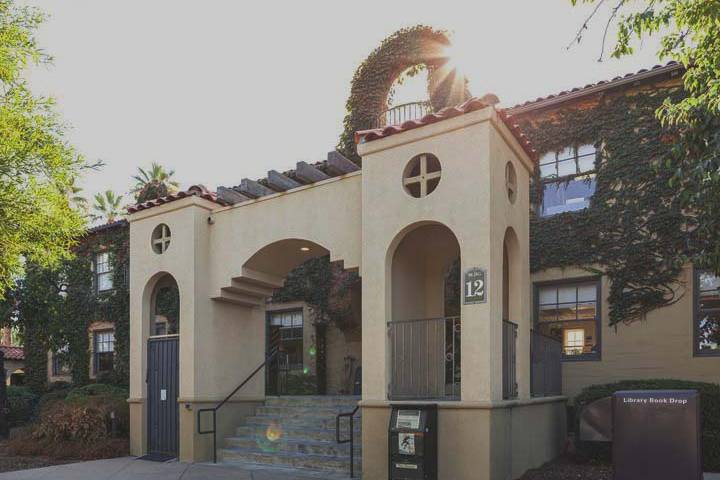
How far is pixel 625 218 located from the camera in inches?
498

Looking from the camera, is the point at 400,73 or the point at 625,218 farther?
the point at 400,73

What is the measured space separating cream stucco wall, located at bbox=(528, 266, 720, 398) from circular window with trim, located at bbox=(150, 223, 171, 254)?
8.10 m

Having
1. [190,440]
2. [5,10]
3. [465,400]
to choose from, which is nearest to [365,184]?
[465,400]

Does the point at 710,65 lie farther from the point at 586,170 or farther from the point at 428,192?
the point at 586,170

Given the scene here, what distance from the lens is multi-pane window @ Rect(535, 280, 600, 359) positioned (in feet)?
42.8

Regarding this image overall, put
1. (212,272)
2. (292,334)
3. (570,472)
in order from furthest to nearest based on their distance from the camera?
1. (292,334)
2. (212,272)
3. (570,472)

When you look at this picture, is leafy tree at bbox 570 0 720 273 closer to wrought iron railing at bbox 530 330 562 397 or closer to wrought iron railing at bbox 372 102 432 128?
wrought iron railing at bbox 530 330 562 397

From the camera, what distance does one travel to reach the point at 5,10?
12648mm

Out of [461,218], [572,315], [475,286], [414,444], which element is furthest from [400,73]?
[414,444]

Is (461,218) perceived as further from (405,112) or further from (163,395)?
(163,395)

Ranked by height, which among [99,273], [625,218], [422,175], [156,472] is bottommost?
[156,472]

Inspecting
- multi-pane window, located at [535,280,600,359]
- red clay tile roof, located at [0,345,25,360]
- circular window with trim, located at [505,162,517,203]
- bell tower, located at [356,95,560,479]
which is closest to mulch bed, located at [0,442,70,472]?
bell tower, located at [356,95,560,479]

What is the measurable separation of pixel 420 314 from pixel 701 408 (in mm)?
4381

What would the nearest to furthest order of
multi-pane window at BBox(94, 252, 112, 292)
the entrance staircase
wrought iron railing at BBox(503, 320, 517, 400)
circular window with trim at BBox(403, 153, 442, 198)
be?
wrought iron railing at BBox(503, 320, 517, 400), circular window with trim at BBox(403, 153, 442, 198), the entrance staircase, multi-pane window at BBox(94, 252, 112, 292)
